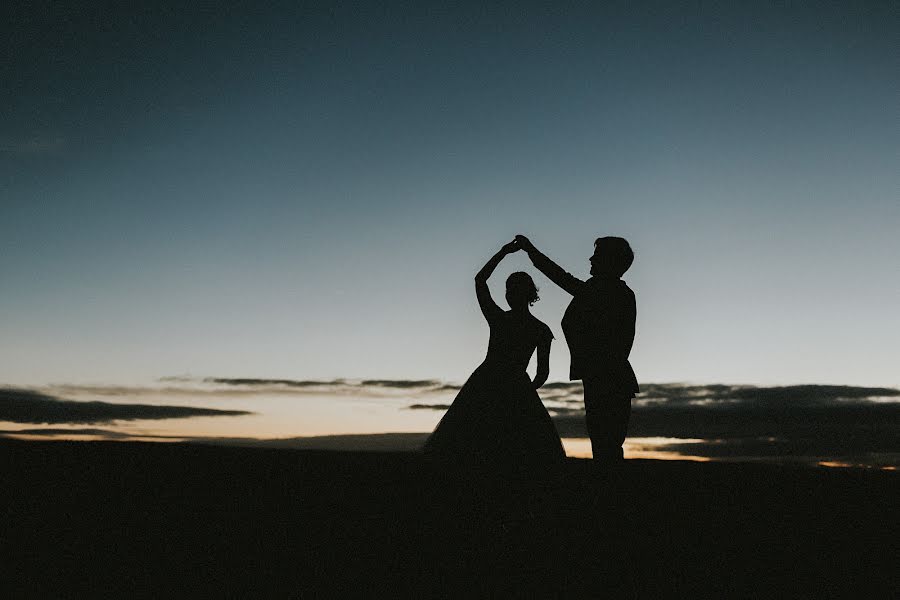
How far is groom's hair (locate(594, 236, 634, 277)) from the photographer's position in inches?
264

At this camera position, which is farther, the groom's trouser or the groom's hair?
the groom's trouser

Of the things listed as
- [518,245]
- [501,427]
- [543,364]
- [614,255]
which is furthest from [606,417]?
[518,245]

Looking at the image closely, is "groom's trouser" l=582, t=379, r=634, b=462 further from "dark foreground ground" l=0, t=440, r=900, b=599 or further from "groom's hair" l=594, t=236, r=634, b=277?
"groom's hair" l=594, t=236, r=634, b=277

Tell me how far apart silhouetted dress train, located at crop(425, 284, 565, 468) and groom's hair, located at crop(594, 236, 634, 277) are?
1.12 meters

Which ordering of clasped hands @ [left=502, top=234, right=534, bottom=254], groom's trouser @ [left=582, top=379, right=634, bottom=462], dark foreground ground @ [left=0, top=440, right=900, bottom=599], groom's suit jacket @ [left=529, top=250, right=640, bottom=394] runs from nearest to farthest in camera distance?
dark foreground ground @ [left=0, top=440, right=900, bottom=599], groom's suit jacket @ [left=529, top=250, right=640, bottom=394], groom's trouser @ [left=582, top=379, right=634, bottom=462], clasped hands @ [left=502, top=234, right=534, bottom=254]

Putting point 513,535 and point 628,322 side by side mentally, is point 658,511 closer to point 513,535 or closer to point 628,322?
point 513,535

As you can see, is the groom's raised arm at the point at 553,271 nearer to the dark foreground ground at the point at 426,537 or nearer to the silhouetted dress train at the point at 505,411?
the silhouetted dress train at the point at 505,411

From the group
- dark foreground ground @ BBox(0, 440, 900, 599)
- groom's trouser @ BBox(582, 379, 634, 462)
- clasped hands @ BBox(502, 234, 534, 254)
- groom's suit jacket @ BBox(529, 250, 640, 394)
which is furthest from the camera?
clasped hands @ BBox(502, 234, 534, 254)

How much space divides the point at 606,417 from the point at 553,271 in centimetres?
134

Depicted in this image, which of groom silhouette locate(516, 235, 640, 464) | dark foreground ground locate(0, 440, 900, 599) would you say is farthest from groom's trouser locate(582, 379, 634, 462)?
dark foreground ground locate(0, 440, 900, 599)

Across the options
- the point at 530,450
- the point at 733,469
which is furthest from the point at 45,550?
the point at 733,469

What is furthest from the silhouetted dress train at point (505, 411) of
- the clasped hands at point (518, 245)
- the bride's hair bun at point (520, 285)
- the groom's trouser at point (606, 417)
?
the groom's trouser at point (606, 417)

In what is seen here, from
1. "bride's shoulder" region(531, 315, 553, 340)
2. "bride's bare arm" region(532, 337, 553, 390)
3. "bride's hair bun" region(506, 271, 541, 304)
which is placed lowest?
"bride's bare arm" region(532, 337, 553, 390)

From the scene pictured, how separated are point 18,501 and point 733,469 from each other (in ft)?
40.2
